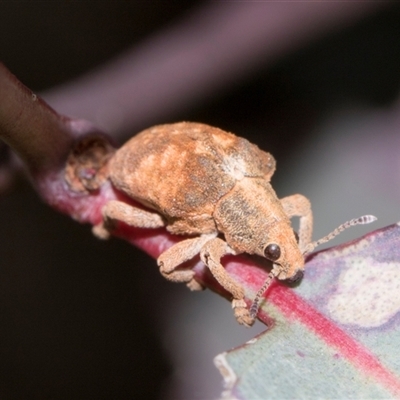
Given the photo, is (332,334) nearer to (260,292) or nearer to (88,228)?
(260,292)

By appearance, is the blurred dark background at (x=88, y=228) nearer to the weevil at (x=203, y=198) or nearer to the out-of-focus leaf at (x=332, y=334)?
the weevil at (x=203, y=198)

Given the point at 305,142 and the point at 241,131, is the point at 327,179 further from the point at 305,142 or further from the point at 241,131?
the point at 241,131

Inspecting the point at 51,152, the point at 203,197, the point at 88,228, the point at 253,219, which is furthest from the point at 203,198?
the point at 88,228

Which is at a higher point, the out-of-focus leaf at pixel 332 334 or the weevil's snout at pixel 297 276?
the weevil's snout at pixel 297 276

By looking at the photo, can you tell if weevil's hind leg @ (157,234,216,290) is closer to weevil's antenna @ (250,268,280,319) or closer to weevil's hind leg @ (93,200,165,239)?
weevil's hind leg @ (93,200,165,239)

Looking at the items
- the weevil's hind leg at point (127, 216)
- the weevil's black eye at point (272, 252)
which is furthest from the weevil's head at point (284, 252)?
the weevil's hind leg at point (127, 216)

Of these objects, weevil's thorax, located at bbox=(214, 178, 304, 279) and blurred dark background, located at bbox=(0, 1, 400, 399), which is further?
blurred dark background, located at bbox=(0, 1, 400, 399)

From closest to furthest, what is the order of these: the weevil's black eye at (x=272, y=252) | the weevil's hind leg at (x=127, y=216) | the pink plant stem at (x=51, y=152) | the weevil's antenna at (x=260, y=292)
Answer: the pink plant stem at (x=51, y=152) → the weevil's antenna at (x=260, y=292) → the weevil's black eye at (x=272, y=252) → the weevil's hind leg at (x=127, y=216)

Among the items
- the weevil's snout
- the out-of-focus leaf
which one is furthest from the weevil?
the out-of-focus leaf

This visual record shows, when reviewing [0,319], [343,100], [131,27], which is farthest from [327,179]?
[0,319]
